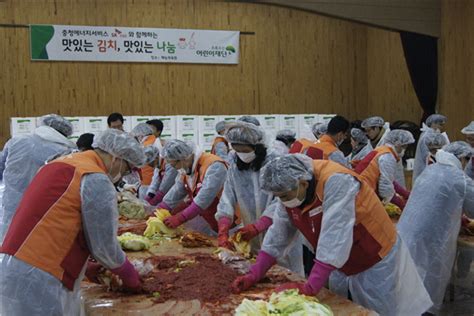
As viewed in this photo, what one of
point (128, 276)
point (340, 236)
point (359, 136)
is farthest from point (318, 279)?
point (359, 136)

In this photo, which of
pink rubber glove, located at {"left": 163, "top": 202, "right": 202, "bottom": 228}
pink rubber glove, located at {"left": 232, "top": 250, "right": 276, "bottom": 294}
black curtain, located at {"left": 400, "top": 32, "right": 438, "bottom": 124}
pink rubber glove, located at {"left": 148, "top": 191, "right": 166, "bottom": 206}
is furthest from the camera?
black curtain, located at {"left": 400, "top": 32, "right": 438, "bottom": 124}

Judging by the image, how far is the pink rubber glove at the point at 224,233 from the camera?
3.58m

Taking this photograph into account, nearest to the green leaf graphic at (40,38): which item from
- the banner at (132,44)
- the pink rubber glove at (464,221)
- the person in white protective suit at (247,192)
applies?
the banner at (132,44)

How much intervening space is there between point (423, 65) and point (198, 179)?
6.68 metres

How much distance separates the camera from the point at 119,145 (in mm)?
2637

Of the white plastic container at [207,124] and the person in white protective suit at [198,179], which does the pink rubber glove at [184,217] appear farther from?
the white plastic container at [207,124]

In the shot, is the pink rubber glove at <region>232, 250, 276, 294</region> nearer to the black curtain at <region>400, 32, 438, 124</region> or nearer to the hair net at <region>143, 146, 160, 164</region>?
the hair net at <region>143, 146, 160, 164</region>

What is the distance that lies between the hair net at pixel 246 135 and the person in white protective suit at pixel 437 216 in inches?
47.4

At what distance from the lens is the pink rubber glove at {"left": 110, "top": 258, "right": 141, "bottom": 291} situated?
268cm

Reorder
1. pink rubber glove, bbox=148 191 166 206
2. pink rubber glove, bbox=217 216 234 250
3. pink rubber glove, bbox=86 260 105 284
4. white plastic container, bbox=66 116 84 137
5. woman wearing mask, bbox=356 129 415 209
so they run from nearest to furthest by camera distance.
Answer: pink rubber glove, bbox=86 260 105 284 < pink rubber glove, bbox=217 216 234 250 < woman wearing mask, bbox=356 129 415 209 < pink rubber glove, bbox=148 191 166 206 < white plastic container, bbox=66 116 84 137

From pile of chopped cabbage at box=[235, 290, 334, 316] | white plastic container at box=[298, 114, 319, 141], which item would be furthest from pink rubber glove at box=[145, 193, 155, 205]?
white plastic container at box=[298, 114, 319, 141]

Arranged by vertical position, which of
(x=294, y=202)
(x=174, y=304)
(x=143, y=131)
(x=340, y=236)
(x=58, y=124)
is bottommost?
(x=174, y=304)

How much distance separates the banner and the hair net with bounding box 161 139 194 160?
608 centimetres

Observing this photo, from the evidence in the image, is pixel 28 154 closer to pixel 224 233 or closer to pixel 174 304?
pixel 224 233
